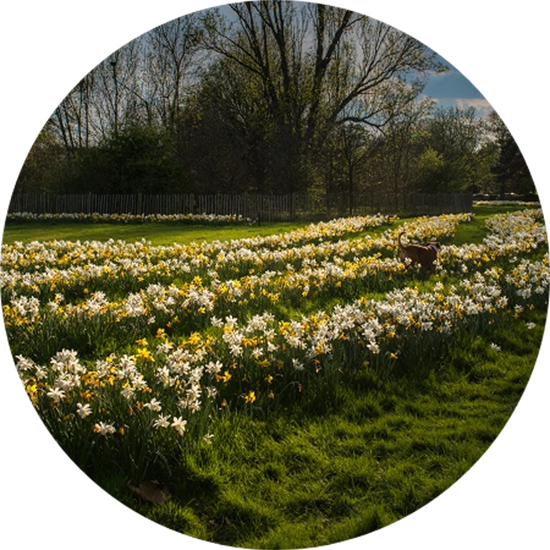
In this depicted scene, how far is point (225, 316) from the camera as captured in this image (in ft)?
12.8

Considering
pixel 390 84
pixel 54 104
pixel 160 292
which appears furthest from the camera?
pixel 54 104

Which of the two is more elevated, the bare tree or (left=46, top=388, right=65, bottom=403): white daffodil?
the bare tree

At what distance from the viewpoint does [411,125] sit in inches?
165

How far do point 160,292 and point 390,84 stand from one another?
6.87 ft

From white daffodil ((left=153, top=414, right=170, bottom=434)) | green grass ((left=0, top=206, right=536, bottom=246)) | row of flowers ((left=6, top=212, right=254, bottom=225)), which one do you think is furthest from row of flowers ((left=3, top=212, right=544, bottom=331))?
white daffodil ((left=153, top=414, right=170, bottom=434))

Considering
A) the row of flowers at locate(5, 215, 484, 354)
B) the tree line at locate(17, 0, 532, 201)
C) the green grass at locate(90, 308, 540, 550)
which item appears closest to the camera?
the green grass at locate(90, 308, 540, 550)

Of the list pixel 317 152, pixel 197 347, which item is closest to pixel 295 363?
pixel 197 347

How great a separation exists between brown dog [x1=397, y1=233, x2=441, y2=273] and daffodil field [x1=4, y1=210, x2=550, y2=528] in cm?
6

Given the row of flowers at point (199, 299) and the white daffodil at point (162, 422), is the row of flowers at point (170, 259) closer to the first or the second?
the row of flowers at point (199, 299)

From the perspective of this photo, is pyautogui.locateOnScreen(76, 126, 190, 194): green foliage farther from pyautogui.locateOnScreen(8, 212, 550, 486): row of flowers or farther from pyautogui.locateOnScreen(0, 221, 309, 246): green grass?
pyautogui.locateOnScreen(8, 212, 550, 486): row of flowers

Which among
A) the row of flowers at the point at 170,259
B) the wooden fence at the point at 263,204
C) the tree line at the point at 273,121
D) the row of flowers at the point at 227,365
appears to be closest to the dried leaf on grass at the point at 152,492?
the row of flowers at the point at 227,365

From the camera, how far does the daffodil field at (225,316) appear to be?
3369 millimetres

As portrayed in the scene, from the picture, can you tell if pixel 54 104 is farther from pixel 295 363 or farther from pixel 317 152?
pixel 295 363

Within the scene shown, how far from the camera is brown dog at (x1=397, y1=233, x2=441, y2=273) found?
4219 mm
